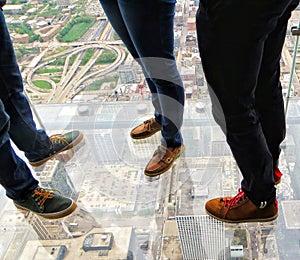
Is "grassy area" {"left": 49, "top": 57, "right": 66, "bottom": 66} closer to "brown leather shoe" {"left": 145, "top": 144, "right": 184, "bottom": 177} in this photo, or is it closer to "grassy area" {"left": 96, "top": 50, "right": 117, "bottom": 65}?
"grassy area" {"left": 96, "top": 50, "right": 117, "bottom": 65}

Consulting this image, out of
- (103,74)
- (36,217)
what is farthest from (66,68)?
(36,217)

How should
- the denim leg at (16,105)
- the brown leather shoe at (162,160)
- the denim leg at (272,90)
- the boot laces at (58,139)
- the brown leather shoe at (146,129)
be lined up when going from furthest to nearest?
the boot laces at (58,139), the brown leather shoe at (146,129), the brown leather shoe at (162,160), the denim leg at (16,105), the denim leg at (272,90)

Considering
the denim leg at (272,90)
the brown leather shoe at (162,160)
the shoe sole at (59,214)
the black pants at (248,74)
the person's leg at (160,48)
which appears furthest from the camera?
the brown leather shoe at (162,160)

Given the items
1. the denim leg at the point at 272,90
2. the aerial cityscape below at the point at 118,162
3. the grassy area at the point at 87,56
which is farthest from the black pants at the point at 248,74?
A: the grassy area at the point at 87,56

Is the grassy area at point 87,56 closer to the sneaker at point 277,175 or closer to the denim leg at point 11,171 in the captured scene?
the denim leg at point 11,171

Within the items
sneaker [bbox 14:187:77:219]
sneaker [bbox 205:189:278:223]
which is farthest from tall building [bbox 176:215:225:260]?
sneaker [bbox 14:187:77:219]
